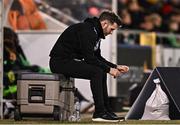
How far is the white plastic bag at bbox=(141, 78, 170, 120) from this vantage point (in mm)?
9781

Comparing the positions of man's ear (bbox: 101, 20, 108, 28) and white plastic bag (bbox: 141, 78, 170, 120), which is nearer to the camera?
man's ear (bbox: 101, 20, 108, 28)

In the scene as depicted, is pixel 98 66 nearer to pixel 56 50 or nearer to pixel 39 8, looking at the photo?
pixel 56 50

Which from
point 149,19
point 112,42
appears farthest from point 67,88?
point 149,19

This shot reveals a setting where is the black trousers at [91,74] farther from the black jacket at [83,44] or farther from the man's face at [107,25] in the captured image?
the man's face at [107,25]

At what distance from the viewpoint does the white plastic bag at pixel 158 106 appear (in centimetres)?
978

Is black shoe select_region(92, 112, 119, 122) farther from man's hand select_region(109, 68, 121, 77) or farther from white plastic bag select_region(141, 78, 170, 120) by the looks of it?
white plastic bag select_region(141, 78, 170, 120)

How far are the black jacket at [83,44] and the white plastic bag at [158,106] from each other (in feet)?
2.83

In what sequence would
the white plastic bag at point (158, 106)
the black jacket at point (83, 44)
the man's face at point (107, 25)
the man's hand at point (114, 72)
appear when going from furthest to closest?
1. the white plastic bag at point (158, 106)
2. the man's face at point (107, 25)
3. the black jacket at point (83, 44)
4. the man's hand at point (114, 72)

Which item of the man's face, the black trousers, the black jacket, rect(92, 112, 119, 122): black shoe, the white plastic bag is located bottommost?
rect(92, 112, 119, 122): black shoe

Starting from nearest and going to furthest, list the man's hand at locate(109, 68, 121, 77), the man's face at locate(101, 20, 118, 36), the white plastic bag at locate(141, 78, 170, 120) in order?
1. the man's hand at locate(109, 68, 121, 77)
2. the man's face at locate(101, 20, 118, 36)
3. the white plastic bag at locate(141, 78, 170, 120)

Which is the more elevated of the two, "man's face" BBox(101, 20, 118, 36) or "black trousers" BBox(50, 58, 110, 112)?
"man's face" BBox(101, 20, 118, 36)

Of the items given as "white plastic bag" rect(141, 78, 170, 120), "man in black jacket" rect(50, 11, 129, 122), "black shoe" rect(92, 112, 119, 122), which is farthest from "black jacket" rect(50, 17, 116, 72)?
"white plastic bag" rect(141, 78, 170, 120)

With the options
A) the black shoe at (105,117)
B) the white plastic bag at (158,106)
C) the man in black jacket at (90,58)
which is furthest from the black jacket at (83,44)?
the white plastic bag at (158,106)

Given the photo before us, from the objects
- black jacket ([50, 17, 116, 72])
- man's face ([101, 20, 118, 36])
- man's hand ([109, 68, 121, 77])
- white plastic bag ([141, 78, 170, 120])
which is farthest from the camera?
white plastic bag ([141, 78, 170, 120])
